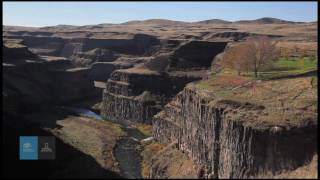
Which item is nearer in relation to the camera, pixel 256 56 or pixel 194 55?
pixel 256 56

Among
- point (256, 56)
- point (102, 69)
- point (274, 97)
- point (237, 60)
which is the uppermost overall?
point (256, 56)

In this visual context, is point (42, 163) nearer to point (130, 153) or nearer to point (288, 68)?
point (130, 153)

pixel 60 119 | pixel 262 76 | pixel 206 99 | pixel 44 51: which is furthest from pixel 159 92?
pixel 44 51

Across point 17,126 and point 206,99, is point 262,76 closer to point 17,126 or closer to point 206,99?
point 206,99

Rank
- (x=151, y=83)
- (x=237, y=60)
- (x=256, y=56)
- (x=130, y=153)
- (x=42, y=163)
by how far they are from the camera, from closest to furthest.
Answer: (x=42, y=163), (x=130, y=153), (x=256, y=56), (x=237, y=60), (x=151, y=83)

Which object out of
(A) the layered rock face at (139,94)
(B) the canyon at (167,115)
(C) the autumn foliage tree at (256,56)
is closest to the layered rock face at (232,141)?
(B) the canyon at (167,115)

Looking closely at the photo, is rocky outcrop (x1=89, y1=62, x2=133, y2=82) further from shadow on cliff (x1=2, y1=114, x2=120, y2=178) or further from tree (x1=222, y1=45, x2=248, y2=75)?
shadow on cliff (x1=2, y1=114, x2=120, y2=178)

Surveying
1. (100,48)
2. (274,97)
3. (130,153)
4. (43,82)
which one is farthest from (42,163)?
(100,48)
